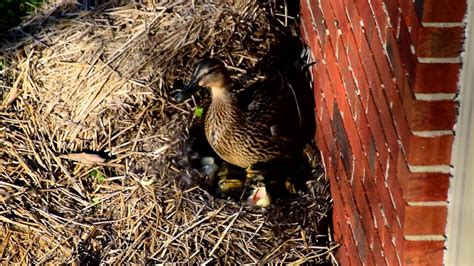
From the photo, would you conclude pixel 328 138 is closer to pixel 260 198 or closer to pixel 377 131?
pixel 260 198

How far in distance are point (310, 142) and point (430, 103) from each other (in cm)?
208

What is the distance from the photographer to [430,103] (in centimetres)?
404

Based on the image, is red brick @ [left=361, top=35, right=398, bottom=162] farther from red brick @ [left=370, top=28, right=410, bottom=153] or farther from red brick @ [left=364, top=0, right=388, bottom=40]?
red brick @ [left=364, top=0, right=388, bottom=40]

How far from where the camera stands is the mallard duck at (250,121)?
6.03 m

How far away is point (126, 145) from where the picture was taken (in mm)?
6371

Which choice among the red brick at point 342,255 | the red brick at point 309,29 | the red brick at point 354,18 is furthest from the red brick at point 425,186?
the red brick at point 309,29

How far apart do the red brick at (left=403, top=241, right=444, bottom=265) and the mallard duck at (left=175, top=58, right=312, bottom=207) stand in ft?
5.78

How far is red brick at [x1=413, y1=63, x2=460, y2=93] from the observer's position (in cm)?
394

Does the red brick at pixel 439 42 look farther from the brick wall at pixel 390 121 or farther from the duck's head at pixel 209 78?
the duck's head at pixel 209 78

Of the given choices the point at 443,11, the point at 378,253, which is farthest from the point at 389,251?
the point at 443,11

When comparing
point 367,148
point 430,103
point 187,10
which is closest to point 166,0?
point 187,10

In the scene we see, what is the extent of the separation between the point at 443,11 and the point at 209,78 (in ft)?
7.70

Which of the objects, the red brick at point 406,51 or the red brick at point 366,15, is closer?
the red brick at point 406,51

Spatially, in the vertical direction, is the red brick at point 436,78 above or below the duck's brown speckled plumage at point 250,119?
above
